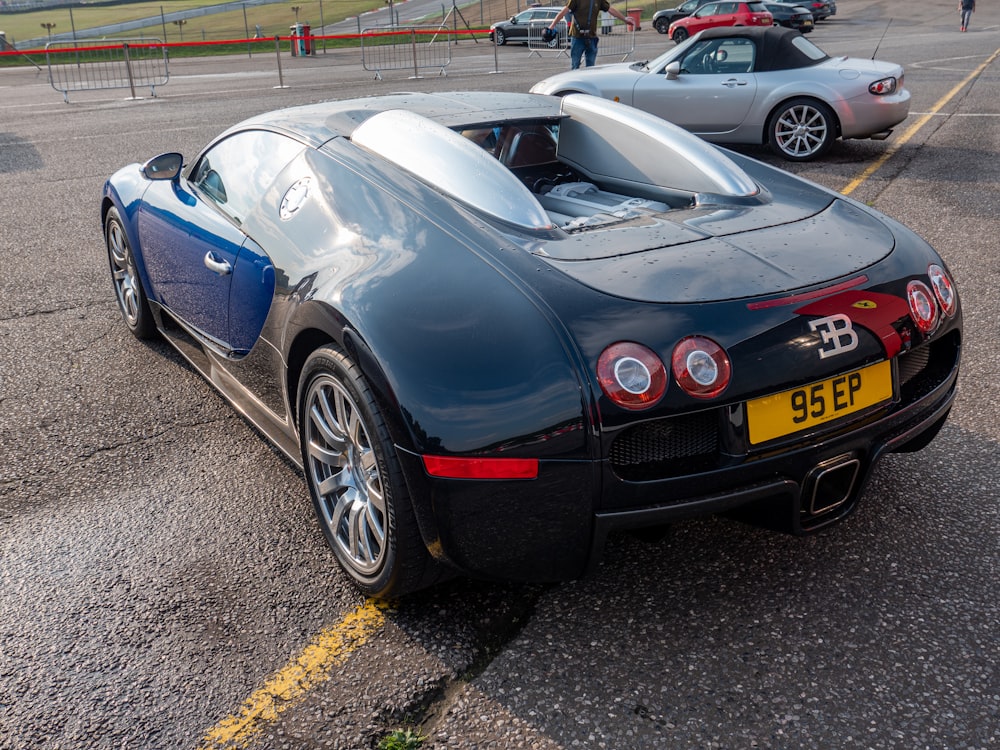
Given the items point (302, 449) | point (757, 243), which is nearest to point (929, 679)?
point (757, 243)

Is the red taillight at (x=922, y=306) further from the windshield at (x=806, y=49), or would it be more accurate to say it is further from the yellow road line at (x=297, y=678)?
the windshield at (x=806, y=49)

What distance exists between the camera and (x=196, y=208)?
3752mm

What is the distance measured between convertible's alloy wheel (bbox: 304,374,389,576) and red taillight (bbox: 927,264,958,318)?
166cm

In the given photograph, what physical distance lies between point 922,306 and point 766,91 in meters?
7.07

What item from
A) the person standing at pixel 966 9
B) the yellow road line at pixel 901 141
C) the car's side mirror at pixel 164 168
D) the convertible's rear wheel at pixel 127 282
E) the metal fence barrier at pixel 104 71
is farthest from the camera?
the person standing at pixel 966 9

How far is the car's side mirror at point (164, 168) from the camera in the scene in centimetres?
403

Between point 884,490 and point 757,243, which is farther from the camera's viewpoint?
point 884,490

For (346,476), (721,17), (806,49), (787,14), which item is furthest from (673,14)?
(346,476)

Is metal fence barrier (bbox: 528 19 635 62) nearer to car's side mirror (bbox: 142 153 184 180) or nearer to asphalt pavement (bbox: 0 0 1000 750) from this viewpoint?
car's side mirror (bbox: 142 153 184 180)

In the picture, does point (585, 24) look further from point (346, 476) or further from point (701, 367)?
point (701, 367)

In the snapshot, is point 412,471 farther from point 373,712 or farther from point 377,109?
point 377,109

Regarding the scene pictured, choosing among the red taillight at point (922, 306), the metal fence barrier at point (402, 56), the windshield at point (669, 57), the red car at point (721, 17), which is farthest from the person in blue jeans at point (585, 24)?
the red car at point (721, 17)

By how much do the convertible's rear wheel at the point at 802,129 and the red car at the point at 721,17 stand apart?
68.5ft

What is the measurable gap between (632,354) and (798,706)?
910mm
